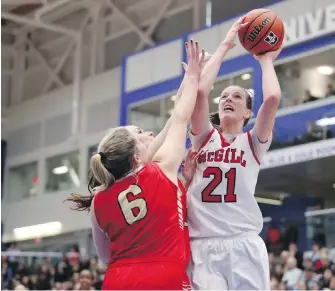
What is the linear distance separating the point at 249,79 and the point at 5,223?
16070mm

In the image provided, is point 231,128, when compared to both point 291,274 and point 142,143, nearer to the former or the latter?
point 142,143

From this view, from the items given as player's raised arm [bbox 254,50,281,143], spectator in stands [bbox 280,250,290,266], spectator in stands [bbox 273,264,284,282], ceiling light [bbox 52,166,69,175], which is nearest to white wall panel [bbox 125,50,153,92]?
ceiling light [bbox 52,166,69,175]

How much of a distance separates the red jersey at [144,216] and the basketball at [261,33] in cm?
118

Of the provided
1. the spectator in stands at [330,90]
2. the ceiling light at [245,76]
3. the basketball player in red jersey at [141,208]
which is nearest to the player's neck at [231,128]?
the basketball player in red jersey at [141,208]

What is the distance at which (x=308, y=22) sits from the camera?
1897 cm

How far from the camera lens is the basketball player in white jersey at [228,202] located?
489 cm

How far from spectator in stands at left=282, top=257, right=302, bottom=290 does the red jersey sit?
9.12 meters

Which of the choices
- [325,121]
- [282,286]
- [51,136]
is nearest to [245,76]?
[325,121]

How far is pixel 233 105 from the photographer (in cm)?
514

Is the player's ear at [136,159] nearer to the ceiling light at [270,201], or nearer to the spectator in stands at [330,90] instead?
the spectator in stands at [330,90]

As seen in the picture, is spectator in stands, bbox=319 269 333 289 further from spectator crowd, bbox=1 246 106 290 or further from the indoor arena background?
spectator crowd, bbox=1 246 106 290

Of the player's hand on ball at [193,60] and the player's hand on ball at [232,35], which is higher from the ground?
the player's hand on ball at [232,35]

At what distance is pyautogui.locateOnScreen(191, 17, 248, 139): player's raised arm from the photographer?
4.87m

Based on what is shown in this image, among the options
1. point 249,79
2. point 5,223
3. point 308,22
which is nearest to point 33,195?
point 5,223
